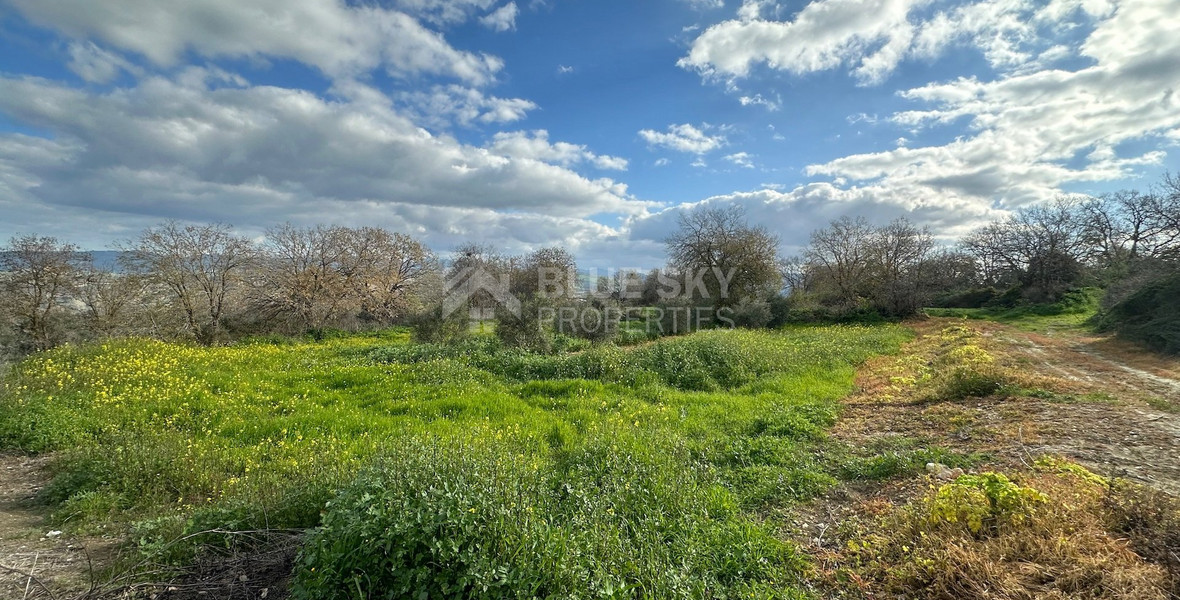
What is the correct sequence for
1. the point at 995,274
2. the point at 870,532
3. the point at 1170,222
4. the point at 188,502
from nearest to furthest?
the point at 870,532, the point at 188,502, the point at 1170,222, the point at 995,274

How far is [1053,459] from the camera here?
5191mm

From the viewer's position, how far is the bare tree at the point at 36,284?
13.8 m

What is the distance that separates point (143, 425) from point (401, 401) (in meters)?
3.59

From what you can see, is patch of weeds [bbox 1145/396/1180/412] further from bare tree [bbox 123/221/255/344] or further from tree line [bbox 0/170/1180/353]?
bare tree [bbox 123/221/255/344]

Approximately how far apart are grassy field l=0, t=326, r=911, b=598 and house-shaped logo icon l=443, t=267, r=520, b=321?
17.6 ft

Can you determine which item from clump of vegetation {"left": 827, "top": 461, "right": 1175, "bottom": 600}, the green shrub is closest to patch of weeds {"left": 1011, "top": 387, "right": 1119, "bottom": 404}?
clump of vegetation {"left": 827, "top": 461, "right": 1175, "bottom": 600}

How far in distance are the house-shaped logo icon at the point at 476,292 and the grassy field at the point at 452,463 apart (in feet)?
17.6

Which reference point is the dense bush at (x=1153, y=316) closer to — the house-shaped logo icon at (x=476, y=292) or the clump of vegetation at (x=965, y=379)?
the clump of vegetation at (x=965, y=379)

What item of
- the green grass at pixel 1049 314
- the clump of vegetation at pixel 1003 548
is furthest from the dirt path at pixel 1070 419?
the green grass at pixel 1049 314

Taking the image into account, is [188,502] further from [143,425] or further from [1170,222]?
[1170,222]

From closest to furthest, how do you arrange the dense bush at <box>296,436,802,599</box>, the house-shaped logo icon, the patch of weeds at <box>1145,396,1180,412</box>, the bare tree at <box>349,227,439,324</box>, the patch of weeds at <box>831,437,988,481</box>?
the dense bush at <box>296,436,802,599</box>, the patch of weeds at <box>831,437,988,481</box>, the patch of weeds at <box>1145,396,1180,412</box>, the house-shaped logo icon, the bare tree at <box>349,227,439,324</box>

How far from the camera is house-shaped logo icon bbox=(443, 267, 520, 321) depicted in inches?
671

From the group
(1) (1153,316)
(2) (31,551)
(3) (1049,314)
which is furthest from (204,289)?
(3) (1049,314)

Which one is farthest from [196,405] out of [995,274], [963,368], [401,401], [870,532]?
[995,274]
